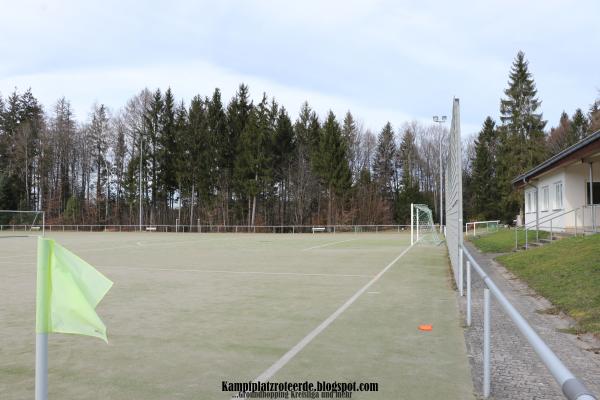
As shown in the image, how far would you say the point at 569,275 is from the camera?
10.1 m

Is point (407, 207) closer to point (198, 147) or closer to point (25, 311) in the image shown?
point (198, 147)

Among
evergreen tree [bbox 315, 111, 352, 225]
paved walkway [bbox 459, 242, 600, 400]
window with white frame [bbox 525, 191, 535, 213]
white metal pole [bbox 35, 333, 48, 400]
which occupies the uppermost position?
evergreen tree [bbox 315, 111, 352, 225]

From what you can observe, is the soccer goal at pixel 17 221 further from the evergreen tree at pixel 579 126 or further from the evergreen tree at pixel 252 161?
the evergreen tree at pixel 579 126

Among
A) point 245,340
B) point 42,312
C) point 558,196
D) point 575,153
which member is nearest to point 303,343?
point 245,340

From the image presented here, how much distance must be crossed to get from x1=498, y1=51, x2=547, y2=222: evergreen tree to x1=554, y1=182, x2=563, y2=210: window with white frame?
27143 millimetres

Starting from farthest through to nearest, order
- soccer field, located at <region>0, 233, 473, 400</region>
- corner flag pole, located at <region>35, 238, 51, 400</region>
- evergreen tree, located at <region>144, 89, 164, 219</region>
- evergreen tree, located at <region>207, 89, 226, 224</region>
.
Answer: evergreen tree, located at <region>144, 89, 164, 219</region>, evergreen tree, located at <region>207, 89, 226, 224</region>, soccer field, located at <region>0, 233, 473, 400</region>, corner flag pole, located at <region>35, 238, 51, 400</region>

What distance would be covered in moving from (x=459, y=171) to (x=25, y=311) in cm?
865

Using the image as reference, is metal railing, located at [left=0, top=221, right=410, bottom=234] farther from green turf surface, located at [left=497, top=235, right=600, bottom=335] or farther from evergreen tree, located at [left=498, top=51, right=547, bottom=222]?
green turf surface, located at [left=497, top=235, right=600, bottom=335]

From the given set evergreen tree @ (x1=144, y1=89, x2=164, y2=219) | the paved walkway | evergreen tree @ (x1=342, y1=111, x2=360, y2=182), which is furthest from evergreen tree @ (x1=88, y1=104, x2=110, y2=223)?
the paved walkway

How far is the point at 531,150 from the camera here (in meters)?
49.3

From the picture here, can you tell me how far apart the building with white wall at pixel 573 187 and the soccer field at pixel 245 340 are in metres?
9.26

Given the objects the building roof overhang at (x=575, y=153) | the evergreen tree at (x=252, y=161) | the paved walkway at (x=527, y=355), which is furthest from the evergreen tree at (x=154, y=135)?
the paved walkway at (x=527, y=355)

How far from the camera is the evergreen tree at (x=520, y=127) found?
49.4m

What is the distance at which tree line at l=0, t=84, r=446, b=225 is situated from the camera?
59094mm
